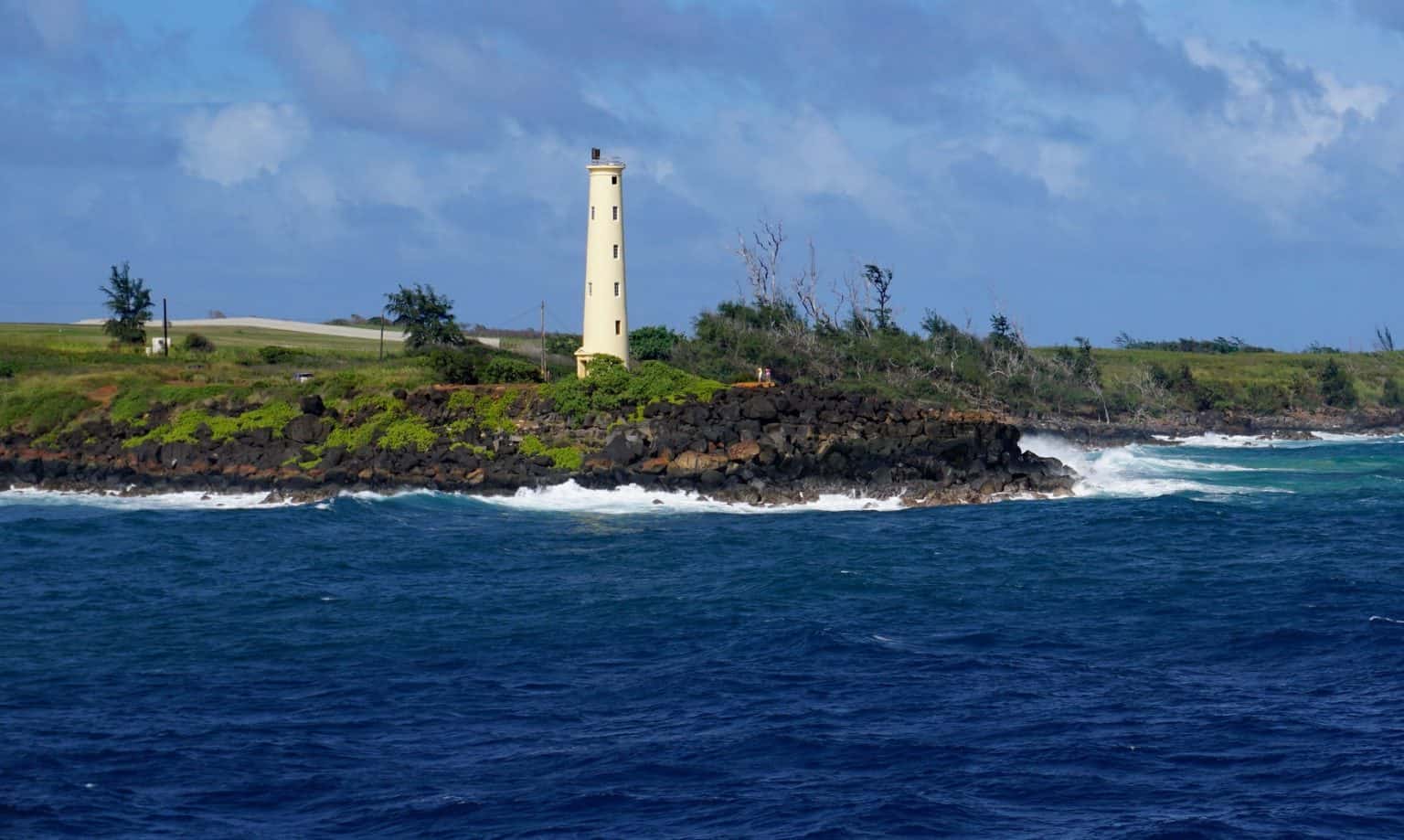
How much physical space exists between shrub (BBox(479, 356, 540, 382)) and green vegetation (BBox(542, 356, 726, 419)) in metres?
4.37

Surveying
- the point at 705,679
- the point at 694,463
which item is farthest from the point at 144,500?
the point at 705,679

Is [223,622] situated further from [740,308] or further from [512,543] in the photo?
[740,308]

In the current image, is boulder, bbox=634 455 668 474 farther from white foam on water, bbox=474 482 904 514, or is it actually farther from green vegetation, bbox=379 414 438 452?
green vegetation, bbox=379 414 438 452

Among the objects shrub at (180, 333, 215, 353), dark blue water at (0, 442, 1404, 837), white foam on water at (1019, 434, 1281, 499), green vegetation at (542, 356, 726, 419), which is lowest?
dark blue water at (0, 442, 1404, 837)

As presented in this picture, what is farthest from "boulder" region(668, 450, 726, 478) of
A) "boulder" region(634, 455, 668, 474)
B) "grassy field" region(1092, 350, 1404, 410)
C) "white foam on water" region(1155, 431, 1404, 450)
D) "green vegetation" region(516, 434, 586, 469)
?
"grassy field" region(1092, 350, 1404, 410)

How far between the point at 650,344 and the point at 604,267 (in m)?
15.4

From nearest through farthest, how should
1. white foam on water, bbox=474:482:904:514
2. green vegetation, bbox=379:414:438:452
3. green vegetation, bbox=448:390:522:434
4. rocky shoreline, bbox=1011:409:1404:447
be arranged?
white foam on water, bbox=474:482:904:514, green vegetation, bbox=379:414:438:452, green vegetation, bbox=448:390:522:434, rocky shoreline, bbox=1011:409:1404:447

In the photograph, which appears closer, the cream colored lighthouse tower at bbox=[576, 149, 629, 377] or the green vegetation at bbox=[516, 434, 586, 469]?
the green vegetation at bbox=[516, 434, 586, 469]

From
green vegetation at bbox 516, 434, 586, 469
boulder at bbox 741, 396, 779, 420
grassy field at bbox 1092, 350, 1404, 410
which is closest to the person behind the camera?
green vegetation at bbox 516, 434, 586, 469

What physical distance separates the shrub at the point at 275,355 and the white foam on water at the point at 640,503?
943 inches

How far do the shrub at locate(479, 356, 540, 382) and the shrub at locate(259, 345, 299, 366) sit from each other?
13679 millimetres

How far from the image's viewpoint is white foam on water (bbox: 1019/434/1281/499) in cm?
4719

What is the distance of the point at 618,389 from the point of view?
48750 millimetres

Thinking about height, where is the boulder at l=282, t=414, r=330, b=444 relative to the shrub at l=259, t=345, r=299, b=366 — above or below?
below
